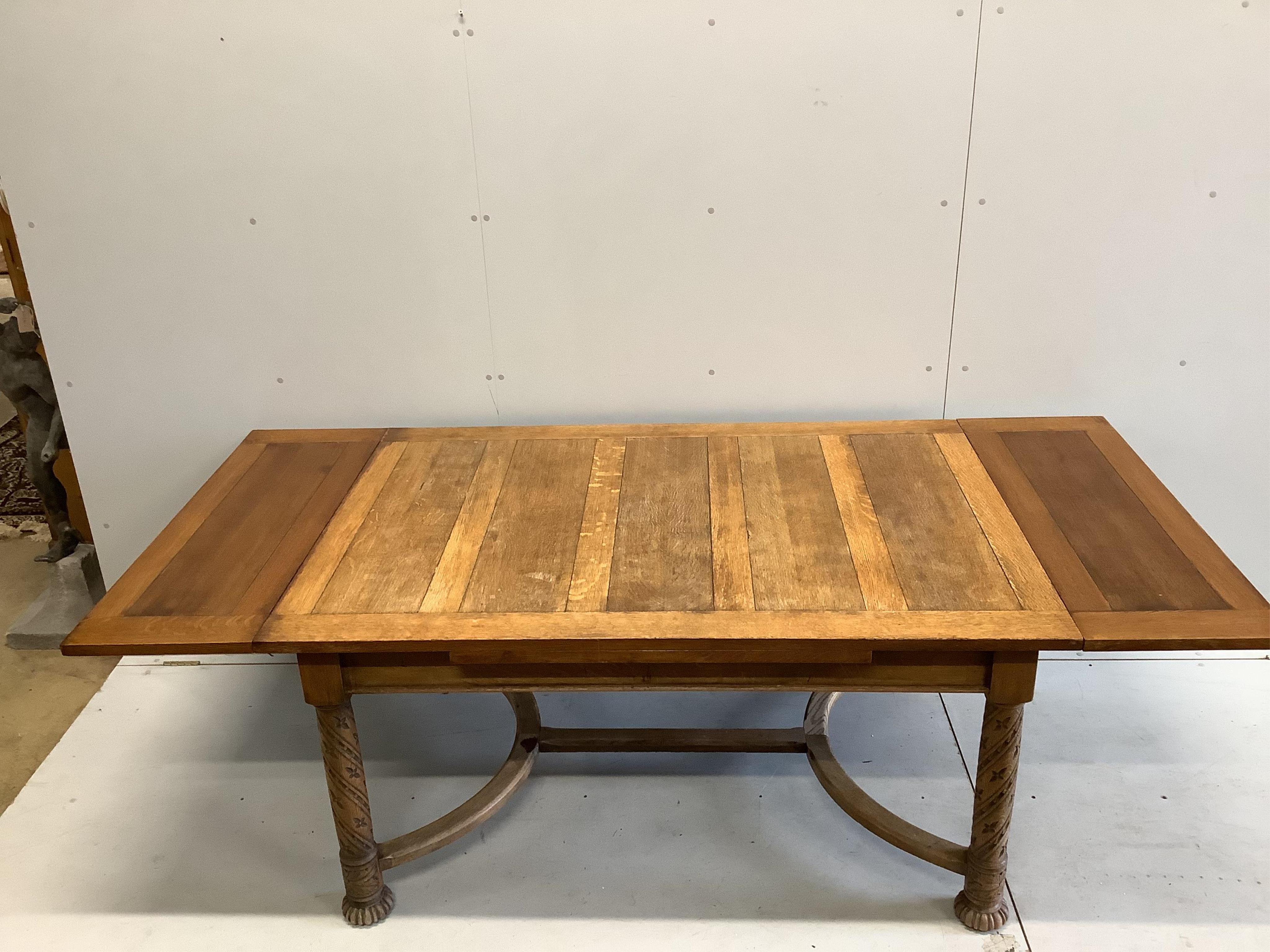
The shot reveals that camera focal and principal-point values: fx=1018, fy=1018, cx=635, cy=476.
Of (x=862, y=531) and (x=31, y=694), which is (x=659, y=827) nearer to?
(x=862, y=531)

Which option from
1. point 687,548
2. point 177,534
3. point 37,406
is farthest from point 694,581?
point 37,406

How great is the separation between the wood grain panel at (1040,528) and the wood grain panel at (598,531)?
719 millimetres

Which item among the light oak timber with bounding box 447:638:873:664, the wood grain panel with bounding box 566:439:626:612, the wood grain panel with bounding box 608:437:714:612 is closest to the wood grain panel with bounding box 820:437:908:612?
the light oak timber with bounding box 447:638:873:664

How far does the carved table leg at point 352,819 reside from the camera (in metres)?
1.73

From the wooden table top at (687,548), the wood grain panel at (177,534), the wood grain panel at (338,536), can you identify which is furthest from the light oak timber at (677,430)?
the wood grain panel at (177,534)

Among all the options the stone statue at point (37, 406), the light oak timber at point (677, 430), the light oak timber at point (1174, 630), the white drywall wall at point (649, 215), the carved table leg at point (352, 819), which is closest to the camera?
the light oak timber at point (1174, 630)

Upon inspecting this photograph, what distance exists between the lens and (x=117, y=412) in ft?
7.98

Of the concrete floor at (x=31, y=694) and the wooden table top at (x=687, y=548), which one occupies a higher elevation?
the wooden table top at (x=687, y=548)

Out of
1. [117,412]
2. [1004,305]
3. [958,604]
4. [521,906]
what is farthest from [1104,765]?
[117,412]

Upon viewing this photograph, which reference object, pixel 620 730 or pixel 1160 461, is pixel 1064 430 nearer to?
pixel 1160 461

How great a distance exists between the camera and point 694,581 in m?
1.66

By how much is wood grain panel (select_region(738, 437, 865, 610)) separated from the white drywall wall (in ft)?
1.05

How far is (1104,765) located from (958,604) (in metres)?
0.86

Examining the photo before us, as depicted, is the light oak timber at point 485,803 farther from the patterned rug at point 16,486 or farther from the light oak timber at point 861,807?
the patterned rug at point 16,486
